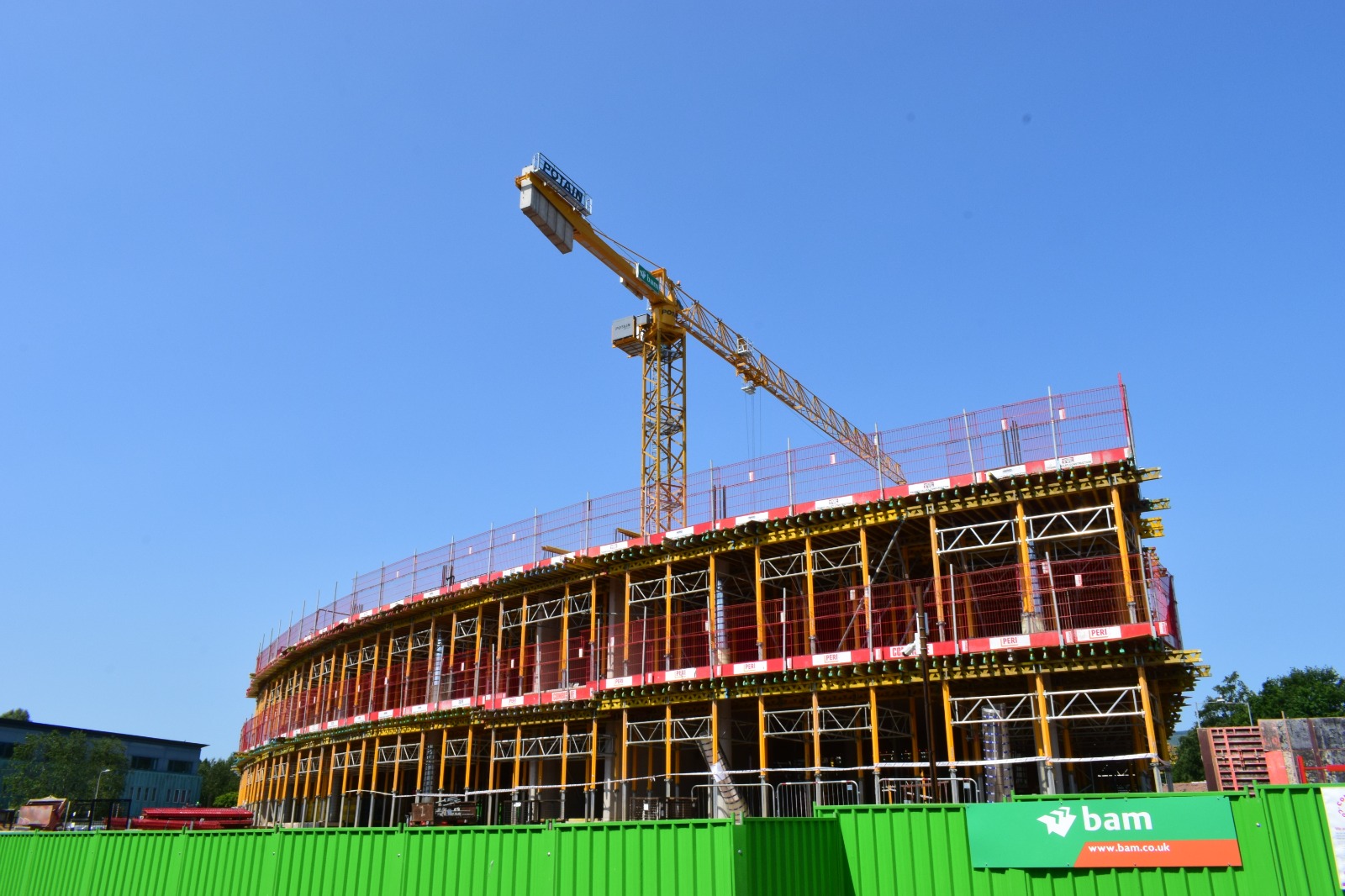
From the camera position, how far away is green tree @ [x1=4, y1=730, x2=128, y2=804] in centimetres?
8050

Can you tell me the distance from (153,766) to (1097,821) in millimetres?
112789

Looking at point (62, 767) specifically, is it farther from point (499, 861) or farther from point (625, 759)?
point (499, 861)

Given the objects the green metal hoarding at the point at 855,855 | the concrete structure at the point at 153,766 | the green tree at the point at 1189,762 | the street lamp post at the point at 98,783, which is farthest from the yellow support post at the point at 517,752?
the green tree at the point at 1189,762

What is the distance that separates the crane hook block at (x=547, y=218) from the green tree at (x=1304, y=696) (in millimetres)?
85157

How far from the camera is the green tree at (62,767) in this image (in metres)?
80.5

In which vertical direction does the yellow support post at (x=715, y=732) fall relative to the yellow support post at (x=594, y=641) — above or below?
below

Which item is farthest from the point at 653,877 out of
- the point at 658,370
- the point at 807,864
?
the point at 658,370

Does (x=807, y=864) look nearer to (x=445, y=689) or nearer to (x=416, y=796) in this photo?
(x=416, y=796)

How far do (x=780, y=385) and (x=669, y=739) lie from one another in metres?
27.1

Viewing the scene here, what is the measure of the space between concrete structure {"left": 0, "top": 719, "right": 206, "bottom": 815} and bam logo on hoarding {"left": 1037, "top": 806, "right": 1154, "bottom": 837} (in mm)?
102702

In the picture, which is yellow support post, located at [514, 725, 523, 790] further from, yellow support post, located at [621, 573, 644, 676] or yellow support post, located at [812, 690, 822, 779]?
yellow support post, located at [812, 690, 822, 779]

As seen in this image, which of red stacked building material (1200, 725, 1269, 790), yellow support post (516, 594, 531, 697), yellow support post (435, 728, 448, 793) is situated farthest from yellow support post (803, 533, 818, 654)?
red stacked building material (1200, 725, 1269, 790)

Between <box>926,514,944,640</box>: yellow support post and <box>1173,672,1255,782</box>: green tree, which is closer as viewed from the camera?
<box>926,514,944,640</box>: yellow support post

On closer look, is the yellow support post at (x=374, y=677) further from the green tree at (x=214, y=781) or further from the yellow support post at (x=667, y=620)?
the green tree at (x=214, y=781)
